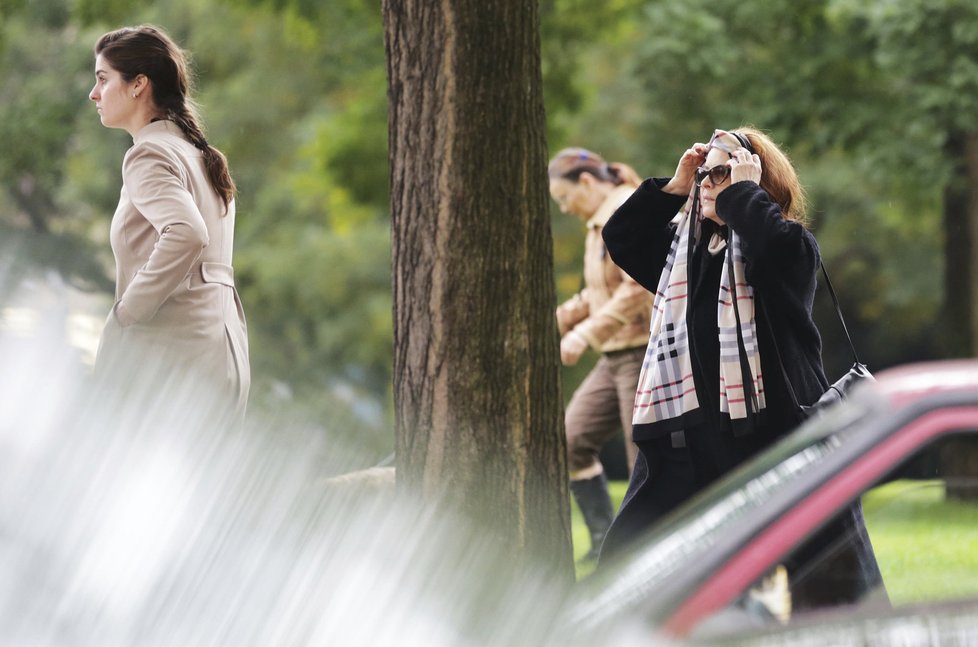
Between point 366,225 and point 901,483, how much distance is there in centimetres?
1900

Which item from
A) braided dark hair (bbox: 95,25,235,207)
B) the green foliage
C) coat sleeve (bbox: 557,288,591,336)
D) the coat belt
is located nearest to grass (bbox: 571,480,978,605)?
the green foliage

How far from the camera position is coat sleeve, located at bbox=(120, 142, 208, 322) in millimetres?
4559

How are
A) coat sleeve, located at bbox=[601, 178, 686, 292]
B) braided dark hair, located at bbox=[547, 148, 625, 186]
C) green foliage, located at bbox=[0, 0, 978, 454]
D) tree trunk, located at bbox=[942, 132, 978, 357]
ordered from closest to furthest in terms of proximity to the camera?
coat sleeve, located at bbox=[601, 178, 686, 292]
braided dark hair, located at bbox=[547, 148, 625, 186]
green foliage, located at bbox=[0, 0, 978, 454]
tree trunk, located at bbox=[942, 132, 978, 357]

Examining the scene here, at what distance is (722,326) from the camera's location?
4.20 meters

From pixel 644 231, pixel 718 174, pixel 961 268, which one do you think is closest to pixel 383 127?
pixel 961 268

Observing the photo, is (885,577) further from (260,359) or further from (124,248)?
(260,359)

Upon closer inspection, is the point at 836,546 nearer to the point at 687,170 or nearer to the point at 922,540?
the point at 922,540

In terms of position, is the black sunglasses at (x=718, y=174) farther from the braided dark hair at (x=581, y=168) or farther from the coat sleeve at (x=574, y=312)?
the coat sleeve at (x=574, y=312)

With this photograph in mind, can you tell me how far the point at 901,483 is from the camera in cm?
248

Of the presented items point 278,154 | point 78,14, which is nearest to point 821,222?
point 278,154

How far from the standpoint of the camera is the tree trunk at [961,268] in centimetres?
1305

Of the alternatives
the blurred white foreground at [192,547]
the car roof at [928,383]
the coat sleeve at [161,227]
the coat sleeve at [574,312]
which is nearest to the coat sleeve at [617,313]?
the coat sleeve at [574,312]

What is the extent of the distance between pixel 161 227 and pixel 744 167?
1774 millimetres

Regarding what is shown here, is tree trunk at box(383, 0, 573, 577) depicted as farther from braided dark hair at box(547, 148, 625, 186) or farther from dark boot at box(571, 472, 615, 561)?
dark boot at box(571, 472, 615, 561)
